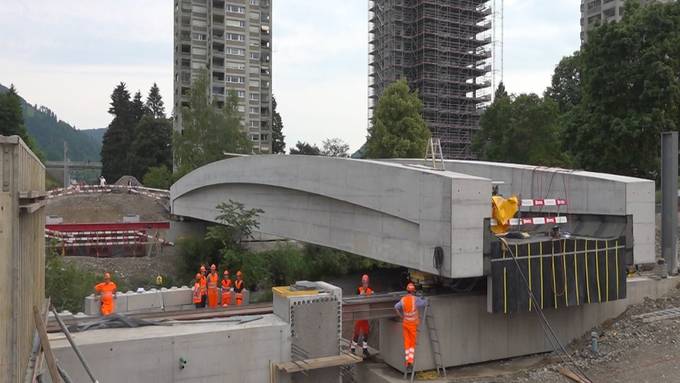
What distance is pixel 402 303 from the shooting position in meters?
11.6

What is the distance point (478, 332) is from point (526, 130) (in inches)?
1226

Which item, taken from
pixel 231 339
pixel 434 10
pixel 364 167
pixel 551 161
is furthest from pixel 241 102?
pixel 231 339

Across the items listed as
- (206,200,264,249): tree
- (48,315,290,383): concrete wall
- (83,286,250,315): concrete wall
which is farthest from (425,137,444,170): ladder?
(206,200,264,249): tree

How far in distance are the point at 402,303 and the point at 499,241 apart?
2.54 metres

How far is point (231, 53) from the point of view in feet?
220

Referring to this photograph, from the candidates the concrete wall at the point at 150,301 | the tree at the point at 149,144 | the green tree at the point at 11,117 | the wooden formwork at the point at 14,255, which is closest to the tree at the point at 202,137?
the tree at the point at 149,144

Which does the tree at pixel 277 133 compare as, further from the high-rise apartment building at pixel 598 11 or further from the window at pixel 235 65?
the high-rise apartment building at pixel 598 11

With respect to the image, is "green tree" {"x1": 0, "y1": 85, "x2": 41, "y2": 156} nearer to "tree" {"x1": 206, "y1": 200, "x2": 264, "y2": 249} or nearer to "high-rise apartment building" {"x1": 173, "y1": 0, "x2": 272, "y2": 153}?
"high-rise apartment building" {"x1": 173, "y1": 0, "x2": 272, "y2": 153}

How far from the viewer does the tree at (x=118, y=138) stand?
69.7 metres

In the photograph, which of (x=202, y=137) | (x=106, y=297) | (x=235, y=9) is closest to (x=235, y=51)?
(x=235, y=9)

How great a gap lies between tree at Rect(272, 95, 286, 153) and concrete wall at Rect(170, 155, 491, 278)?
51356 millimetres

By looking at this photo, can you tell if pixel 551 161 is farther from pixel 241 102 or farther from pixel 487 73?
pixel 241 102

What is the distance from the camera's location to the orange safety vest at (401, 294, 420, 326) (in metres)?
11.5

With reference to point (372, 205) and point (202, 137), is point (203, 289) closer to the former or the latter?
point (372, 205)
